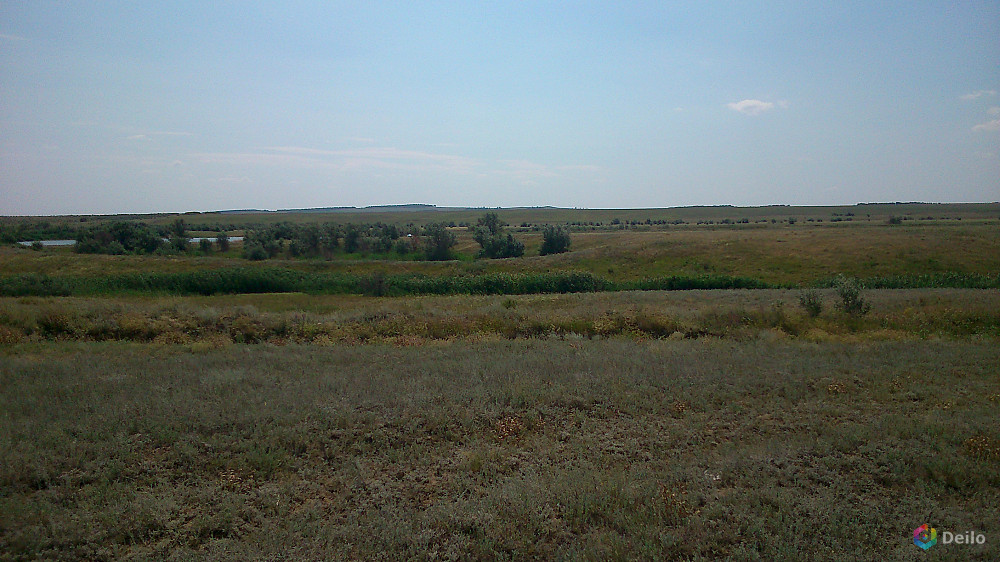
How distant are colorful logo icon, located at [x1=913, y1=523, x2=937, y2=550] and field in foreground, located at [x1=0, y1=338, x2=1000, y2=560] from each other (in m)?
0.09

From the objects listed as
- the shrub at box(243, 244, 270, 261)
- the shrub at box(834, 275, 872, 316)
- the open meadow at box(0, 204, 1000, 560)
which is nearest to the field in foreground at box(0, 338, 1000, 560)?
the open meadow at box(0, 204, 1000, 560)

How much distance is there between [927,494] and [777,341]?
400 inches

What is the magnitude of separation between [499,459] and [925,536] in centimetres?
484

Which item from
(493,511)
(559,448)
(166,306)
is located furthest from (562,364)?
(166,306)

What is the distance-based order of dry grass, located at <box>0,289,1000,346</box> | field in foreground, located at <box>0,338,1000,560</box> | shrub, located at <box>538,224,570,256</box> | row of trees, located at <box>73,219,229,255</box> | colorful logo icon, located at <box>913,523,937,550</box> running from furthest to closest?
shrub, located at <box>538,224,570,256</box> → row of trees, located at <box>73,219,229,255</box> → dry grass, located at <box>0,289,1000,346</box> → field in foreground, located at <box>0,338,1000,560</box> → colorful logo icon, located at <box>913,523,937,550</box>

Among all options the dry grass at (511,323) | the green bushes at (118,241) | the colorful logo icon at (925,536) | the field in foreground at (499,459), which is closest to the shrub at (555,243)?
the dry grass at (511,323)

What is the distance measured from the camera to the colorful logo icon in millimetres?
5324

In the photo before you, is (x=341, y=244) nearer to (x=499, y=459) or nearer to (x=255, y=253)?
(x=255, y=253)

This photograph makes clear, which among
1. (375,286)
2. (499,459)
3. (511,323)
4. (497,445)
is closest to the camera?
(499,459)

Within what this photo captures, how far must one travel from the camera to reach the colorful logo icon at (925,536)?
5324 millimetres

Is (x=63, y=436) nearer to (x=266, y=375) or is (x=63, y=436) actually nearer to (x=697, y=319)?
(x=266, y=375)

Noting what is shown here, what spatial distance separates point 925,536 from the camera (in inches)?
215

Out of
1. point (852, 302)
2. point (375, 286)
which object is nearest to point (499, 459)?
point (852, 302)

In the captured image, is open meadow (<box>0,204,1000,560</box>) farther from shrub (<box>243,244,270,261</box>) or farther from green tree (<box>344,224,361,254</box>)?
green tree (<box>344,224,361,254</box>)
